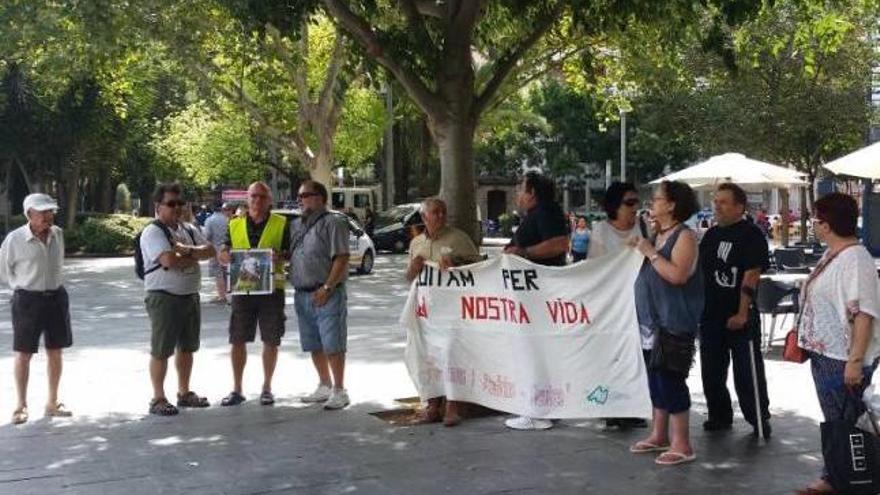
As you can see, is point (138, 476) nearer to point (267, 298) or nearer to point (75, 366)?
point (267, 298)

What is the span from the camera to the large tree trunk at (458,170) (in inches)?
337

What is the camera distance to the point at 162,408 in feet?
26.5

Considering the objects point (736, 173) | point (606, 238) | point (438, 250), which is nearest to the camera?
point (606, 238)

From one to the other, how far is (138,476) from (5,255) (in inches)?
106

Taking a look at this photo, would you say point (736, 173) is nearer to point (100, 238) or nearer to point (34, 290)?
point (34, 290)

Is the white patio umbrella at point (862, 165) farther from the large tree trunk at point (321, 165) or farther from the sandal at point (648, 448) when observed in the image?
the large tree trunk at point (321, 165)

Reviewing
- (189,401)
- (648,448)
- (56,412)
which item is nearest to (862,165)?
(648,448)

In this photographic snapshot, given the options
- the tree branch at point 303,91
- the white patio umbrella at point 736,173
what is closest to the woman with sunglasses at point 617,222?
the white patio umbrella at point 736,173

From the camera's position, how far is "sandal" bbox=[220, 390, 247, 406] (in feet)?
27.7

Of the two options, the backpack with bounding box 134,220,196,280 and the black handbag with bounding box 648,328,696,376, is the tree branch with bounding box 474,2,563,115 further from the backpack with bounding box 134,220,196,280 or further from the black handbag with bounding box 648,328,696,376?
the black handbag with bounding box 648,328,696,376

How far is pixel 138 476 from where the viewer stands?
20.3 ft

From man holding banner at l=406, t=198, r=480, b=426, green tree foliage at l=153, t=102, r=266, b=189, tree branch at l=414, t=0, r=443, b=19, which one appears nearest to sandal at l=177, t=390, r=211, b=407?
man holding banner at l=406, t=198, r=480, b=426

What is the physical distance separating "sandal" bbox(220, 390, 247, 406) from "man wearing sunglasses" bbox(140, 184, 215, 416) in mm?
475

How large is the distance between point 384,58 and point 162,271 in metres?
2.60
